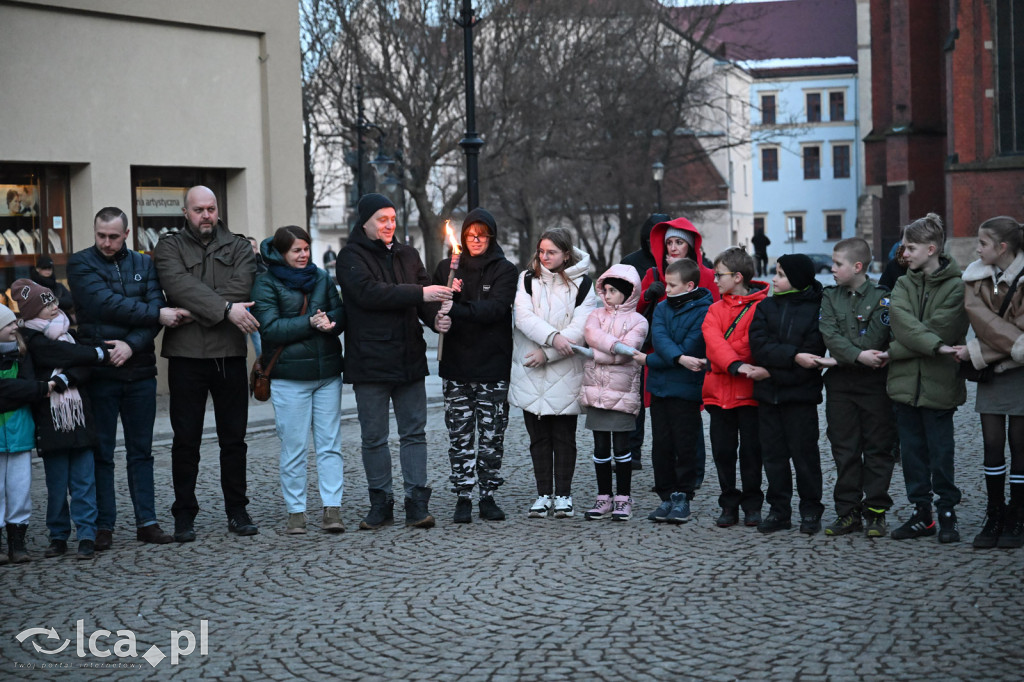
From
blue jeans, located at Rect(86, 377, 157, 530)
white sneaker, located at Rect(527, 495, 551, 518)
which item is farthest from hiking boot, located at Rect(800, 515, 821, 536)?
blue jeans, located at Rect(86, 377, 157, 530)

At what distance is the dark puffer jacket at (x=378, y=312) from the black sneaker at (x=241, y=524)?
113 cm

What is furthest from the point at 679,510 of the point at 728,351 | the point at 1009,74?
the point at 1009,74

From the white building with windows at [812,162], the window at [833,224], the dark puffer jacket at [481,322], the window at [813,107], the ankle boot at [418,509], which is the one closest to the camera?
the ankle boot at [418,509]

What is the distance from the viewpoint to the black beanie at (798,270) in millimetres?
7543

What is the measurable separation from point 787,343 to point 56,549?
4.65 meters

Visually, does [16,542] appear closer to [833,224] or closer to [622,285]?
[622,285]

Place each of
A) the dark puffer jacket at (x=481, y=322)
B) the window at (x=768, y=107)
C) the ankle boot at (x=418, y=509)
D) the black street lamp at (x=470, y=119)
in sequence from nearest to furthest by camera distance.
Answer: the ankle boot at (x=418, y=509) → the dark puffer jacket at (x=481, y=322) → the black street lamp at (x=470, y=119) → the window at (x=768, y=107)

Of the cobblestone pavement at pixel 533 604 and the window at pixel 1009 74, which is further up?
the window at pixel 1009 74

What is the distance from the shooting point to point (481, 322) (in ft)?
26.5

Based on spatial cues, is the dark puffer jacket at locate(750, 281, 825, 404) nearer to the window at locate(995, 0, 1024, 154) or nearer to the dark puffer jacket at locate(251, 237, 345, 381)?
the dark puffer jacket at locate(251, 237, 345, 381)

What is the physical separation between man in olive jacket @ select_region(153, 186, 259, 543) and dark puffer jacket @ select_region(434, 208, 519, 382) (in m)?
1.32

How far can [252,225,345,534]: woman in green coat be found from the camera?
25.9 ft

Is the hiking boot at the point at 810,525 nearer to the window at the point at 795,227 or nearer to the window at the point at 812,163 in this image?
the window at the point at 795,227

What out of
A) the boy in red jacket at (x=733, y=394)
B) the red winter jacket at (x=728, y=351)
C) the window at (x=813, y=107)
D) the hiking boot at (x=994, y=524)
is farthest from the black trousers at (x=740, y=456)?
the window at (x=813, y=107)
